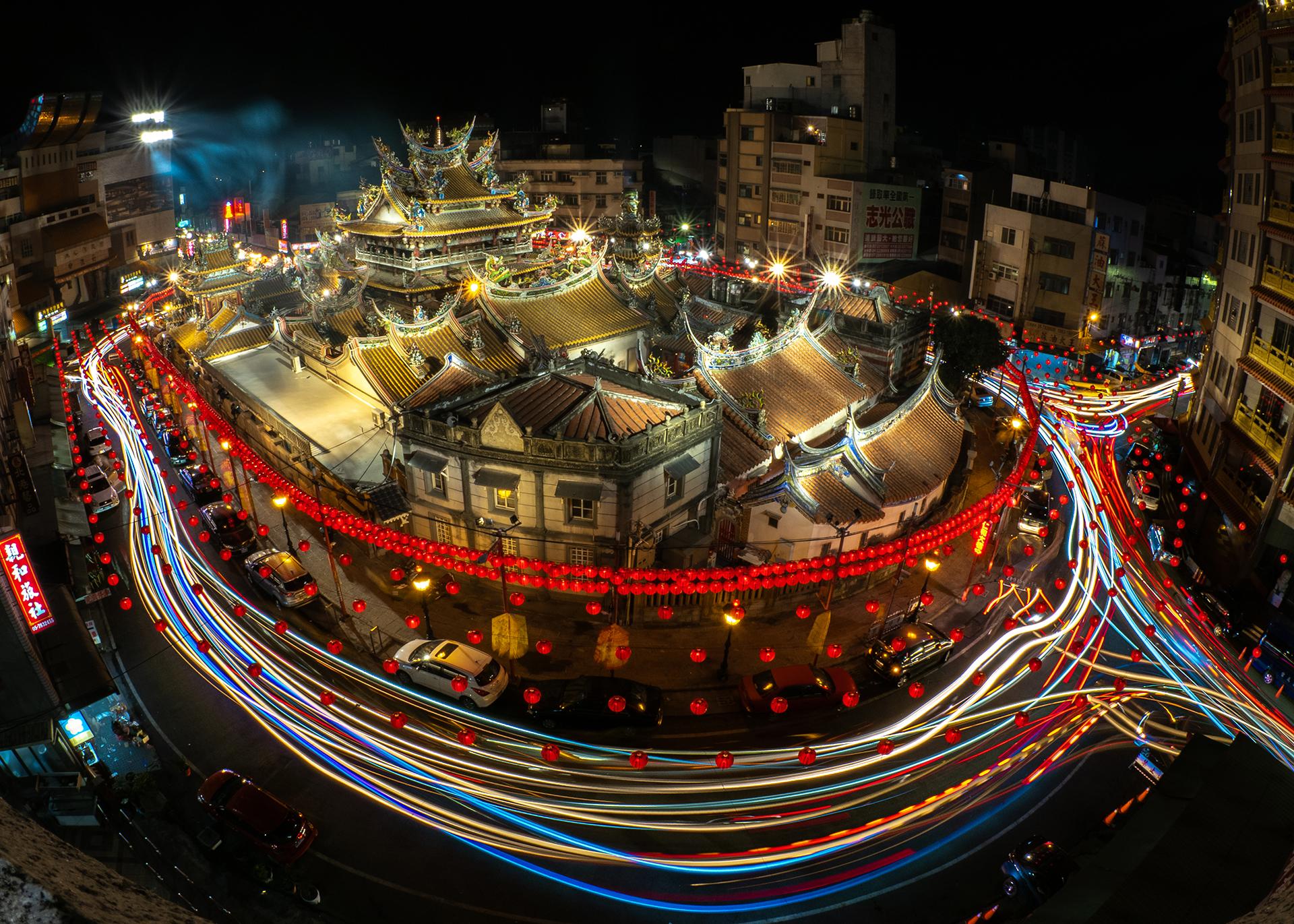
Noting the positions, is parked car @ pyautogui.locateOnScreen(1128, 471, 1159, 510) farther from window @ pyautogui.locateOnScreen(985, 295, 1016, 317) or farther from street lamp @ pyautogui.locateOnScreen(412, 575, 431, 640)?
street lamp @ pyautogui.locateOnScreen(412, 575, 431, 640)

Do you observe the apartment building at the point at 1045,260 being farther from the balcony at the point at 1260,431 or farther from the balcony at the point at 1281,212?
the balcony at the point at 1260,431

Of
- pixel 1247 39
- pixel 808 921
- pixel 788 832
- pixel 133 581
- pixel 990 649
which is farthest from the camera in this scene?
pixel 1247 39

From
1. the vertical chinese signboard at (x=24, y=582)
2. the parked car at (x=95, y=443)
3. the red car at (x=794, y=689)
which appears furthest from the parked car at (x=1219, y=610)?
the parked car at (x=95, y=443)

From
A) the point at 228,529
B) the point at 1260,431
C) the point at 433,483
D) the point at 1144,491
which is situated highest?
the point at 1260,431

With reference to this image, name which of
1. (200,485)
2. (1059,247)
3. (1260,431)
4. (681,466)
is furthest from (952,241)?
(200,485)

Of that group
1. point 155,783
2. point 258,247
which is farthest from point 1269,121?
point 258,247

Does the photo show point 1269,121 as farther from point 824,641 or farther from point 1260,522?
point 824,641

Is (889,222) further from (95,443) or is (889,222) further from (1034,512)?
(95,443)
